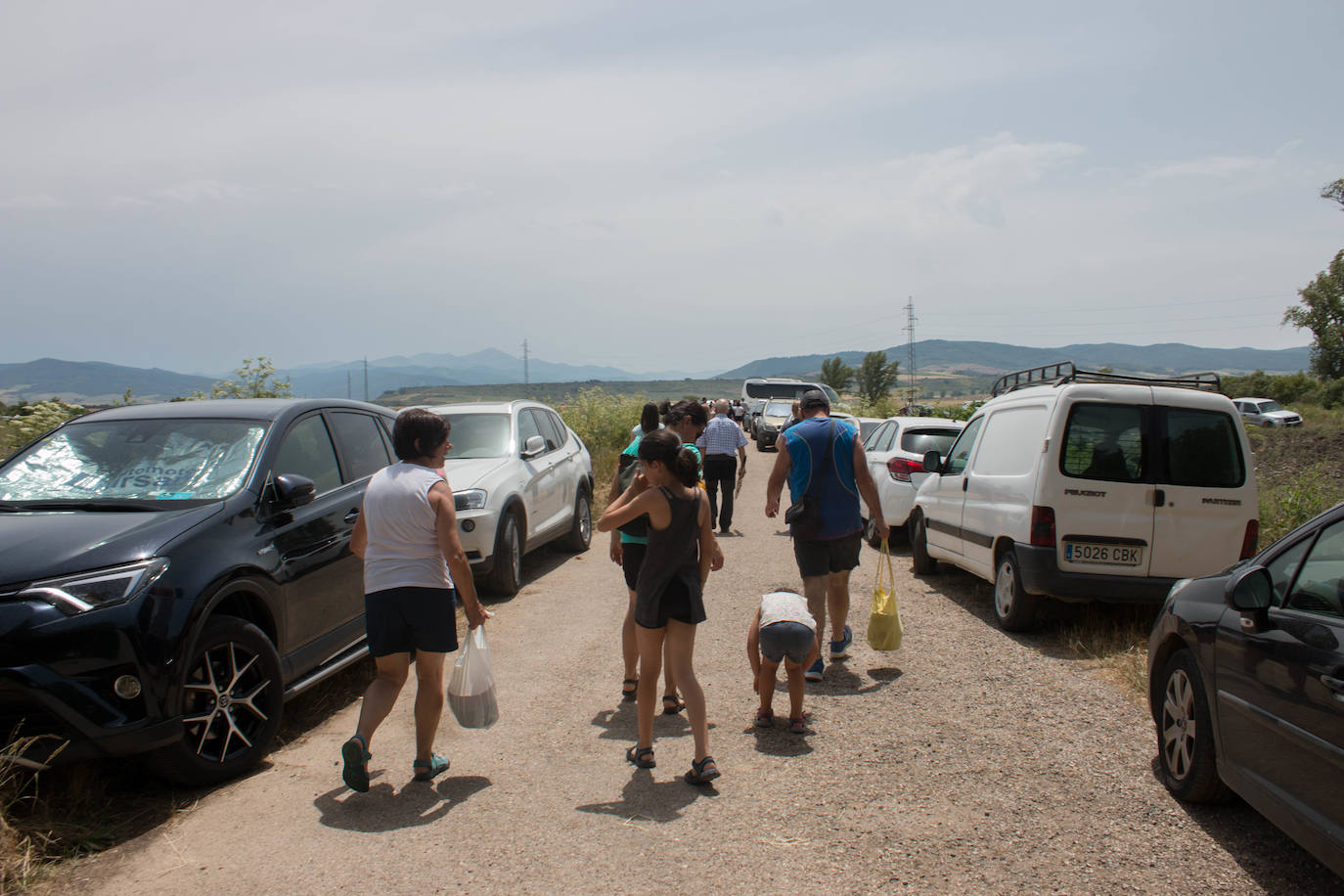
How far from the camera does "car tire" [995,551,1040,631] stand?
7.27 metres

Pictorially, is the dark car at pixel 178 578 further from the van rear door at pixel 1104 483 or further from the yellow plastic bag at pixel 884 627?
the van rear door at pixel 1104 483

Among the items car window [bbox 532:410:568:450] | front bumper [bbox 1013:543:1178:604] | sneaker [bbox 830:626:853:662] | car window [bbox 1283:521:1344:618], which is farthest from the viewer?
car window [bbox 532:410:568:450]

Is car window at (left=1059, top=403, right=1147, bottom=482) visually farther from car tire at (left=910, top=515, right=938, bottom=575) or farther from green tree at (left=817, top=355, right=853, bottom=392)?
green tree at (left=817, top=355, right=853, bottom=392)

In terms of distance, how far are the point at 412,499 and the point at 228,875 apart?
5.49 feet

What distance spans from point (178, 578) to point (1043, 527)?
576 cm

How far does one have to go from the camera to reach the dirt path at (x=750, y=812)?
3.53 metres

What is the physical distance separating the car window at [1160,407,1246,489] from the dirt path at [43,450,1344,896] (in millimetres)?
1808

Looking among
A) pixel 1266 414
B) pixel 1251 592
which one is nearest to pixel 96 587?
pixel 1251 592

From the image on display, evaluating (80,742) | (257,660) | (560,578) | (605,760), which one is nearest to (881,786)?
(605,760)

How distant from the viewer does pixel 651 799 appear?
4.23 meters

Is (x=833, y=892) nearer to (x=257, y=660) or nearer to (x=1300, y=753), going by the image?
(x=1300, y=753)

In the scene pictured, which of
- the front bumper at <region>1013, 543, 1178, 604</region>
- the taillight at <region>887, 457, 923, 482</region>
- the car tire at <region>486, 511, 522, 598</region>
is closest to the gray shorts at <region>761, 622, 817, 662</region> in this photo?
the front bumper at <region>1013, 543, 1178, 604</region>

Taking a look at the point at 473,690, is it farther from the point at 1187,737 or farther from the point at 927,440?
the point at 927,440

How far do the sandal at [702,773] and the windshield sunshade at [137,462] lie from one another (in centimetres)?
284
